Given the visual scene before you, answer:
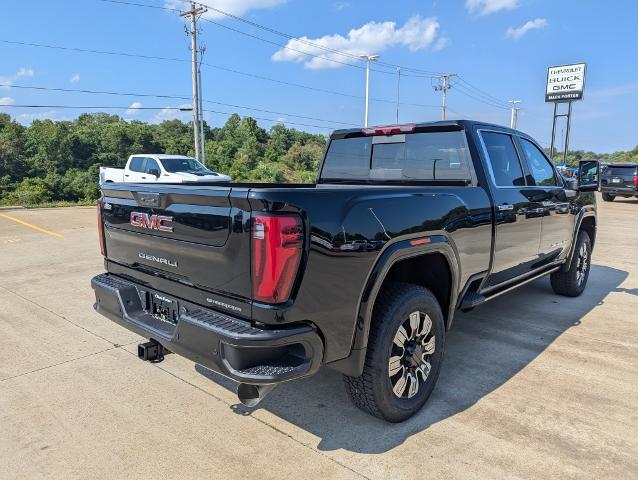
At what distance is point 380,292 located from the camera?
2.92m

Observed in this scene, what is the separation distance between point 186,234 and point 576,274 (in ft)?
16.8

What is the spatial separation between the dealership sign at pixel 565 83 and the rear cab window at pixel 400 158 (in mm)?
42015

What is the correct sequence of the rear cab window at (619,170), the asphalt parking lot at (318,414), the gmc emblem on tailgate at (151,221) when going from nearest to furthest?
the asphalt parking lot at (318,414) < the gmc emblem on tailgate at (151,221) < the rear cab window at (619,170)

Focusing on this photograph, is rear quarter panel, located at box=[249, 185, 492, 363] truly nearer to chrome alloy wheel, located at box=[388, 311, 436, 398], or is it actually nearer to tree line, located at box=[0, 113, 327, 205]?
chrome alloy wheel, located at box=[388, 311, 436, 398]

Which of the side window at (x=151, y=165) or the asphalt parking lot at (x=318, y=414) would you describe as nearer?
the asphalt parking lot at (x=318, y=414)

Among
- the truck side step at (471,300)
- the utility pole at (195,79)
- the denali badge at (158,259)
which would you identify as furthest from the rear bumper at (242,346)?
the utility pole at (195,79)

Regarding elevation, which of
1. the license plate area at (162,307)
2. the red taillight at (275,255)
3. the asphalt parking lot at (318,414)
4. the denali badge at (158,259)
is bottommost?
the asphalt parking lot at (318,414)

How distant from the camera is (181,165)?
17625 mm

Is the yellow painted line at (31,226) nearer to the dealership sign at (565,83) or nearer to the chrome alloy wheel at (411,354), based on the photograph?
the chrome alloy wheel at (411,354)

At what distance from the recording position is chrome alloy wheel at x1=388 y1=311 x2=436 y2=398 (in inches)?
115

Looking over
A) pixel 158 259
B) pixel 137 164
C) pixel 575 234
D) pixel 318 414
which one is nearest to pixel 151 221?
pixel 158 259

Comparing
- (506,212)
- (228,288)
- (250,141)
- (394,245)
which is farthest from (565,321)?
(250,141)

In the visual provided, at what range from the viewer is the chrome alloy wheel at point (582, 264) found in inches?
232

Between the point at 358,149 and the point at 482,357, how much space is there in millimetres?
2205
